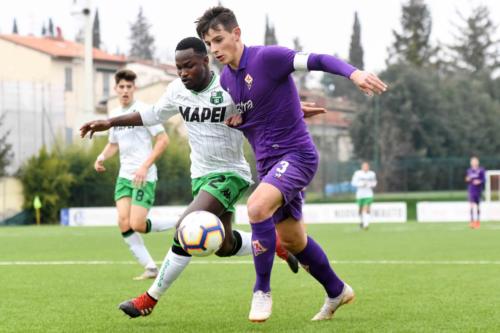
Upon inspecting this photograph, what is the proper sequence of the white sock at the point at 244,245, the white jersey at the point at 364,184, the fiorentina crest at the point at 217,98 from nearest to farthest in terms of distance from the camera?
1. the fiorentina crest at the point at 217,98
2. the white sock at the point at 244,245
3. the white jersey at the point at 364,184

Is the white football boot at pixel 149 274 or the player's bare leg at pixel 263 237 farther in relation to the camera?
the white football boot at pixel 149 274

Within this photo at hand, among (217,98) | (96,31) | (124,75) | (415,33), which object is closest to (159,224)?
(124,75)

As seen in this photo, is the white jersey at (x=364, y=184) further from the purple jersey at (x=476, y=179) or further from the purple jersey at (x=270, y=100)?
the purple jersey at (x=270, y=100)

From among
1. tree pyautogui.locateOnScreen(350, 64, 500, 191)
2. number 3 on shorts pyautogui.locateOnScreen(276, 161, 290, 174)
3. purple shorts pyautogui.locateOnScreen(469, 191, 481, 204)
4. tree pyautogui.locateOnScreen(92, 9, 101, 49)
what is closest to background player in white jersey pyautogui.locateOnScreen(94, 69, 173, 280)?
number 3 on shorts pyautogui.locateOnScreen(276, 161, 290, 174)

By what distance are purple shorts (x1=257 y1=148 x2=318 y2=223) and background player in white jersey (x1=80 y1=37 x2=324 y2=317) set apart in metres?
0.58

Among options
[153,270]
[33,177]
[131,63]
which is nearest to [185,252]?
[153,270]

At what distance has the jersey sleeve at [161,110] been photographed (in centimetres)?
733

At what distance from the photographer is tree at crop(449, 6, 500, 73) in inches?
3750

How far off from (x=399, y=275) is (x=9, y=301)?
4.74 metres

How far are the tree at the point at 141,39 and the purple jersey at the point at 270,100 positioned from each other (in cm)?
11557

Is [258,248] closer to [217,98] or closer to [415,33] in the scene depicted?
[217,98]

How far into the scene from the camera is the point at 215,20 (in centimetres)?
665

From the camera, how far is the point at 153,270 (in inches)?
428

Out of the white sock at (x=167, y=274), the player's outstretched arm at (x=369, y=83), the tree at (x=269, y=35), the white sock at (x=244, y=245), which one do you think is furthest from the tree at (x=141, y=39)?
the player's outstretched arm at (x=369, y=83)
